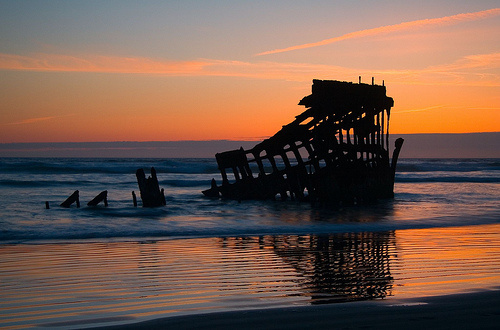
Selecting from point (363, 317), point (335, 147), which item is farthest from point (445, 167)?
point (363, 317)

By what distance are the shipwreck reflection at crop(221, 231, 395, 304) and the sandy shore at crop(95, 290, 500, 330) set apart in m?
0.51

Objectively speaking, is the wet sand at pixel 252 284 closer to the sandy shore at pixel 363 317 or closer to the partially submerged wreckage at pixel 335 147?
the sandy shore at pixel 363 317

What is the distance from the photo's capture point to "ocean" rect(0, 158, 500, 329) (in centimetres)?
543

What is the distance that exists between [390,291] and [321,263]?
2153 mm

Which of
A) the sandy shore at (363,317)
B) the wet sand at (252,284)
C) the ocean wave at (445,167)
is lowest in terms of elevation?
the ocean wave at (445,167)

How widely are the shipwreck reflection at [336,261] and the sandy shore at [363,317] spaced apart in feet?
1.66

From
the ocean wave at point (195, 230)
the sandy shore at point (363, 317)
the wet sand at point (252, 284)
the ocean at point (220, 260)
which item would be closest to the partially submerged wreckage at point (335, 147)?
the ocean at point (220, 260)

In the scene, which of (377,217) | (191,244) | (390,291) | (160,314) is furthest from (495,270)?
(377,217)

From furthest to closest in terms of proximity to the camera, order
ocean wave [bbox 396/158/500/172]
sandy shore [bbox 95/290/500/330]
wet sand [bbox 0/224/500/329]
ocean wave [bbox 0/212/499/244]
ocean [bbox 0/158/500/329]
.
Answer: ocean wave [bbox 396/158/500/172] < ocean wave [bbox 0/212/499/244] < ocean [bbox 0/158/500/329] < wet sand [bbox 0/224/500/329] < sandy shore [bbox 95/290/500/330]

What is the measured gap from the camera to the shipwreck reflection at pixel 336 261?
5820 millimetres

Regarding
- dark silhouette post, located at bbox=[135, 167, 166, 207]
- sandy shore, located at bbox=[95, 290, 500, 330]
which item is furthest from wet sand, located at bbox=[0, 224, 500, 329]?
dark silhouette post, located at bbox=[135, 167, 166, 207]

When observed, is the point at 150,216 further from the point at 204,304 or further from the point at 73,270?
the point at 204,304

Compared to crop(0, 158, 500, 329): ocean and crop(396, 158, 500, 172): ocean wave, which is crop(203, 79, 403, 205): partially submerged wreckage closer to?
crop(0, 158, 500, 329): ocean

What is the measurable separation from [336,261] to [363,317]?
11.6ft
